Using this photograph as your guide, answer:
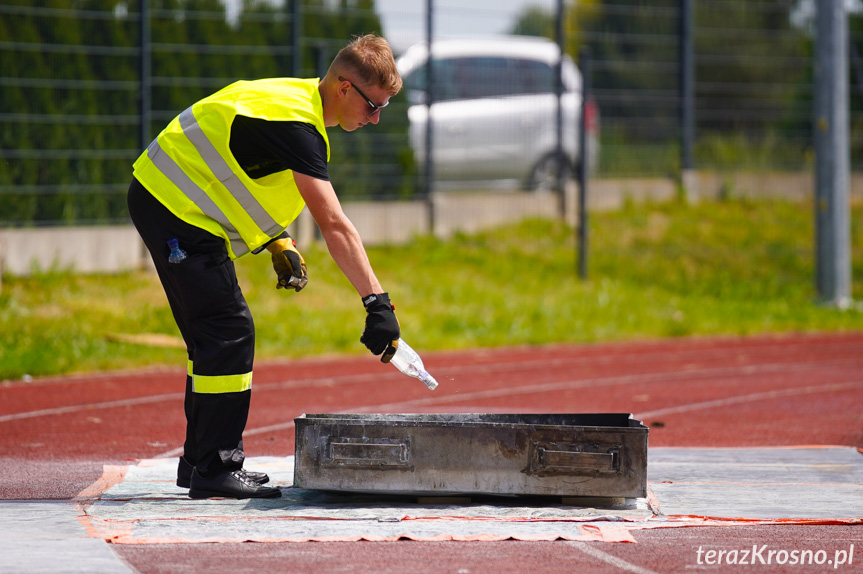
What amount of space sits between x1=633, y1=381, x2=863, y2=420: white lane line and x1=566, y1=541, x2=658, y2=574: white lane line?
11.3ft

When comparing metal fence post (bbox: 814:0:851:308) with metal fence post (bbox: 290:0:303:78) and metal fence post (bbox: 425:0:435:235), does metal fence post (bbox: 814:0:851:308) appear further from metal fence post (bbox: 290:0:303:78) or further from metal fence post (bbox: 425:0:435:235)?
metal fence post (bbox: 290:0:303:78)

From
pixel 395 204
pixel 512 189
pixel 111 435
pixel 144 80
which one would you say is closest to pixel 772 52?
pixel 512 189

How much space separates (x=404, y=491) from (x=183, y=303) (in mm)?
1192

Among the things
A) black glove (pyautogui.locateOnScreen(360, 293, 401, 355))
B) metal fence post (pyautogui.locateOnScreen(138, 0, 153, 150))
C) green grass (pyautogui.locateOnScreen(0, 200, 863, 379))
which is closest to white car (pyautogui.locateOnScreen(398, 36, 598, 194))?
green grass (pyautogui.locateOnScreen(0, 200, 863, 379))

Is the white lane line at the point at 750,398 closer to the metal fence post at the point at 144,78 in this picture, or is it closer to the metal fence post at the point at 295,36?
the metal fence post at the point at 144,78

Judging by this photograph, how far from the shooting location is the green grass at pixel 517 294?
10703 millimetres

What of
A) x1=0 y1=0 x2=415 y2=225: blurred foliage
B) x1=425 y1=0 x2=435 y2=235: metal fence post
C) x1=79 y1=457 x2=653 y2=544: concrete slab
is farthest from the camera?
x1=425 y1=0 x2=435 y2=235: metal fence post

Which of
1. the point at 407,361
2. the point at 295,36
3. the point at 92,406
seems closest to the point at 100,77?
the point at 295,36

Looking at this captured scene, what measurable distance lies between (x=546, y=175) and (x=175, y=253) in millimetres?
11654

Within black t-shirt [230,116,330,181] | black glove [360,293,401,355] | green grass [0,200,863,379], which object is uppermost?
black t-shirt [230,116,330,181]

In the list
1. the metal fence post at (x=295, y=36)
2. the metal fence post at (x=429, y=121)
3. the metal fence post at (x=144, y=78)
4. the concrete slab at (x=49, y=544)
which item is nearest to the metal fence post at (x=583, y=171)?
the metal fence post at (x=429, y=121)

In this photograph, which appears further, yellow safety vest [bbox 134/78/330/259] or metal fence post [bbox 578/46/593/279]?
metal fence post [bbox 578/46/593/279]

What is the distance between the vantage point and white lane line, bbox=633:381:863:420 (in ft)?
25.5

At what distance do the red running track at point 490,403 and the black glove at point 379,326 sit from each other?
79cm
